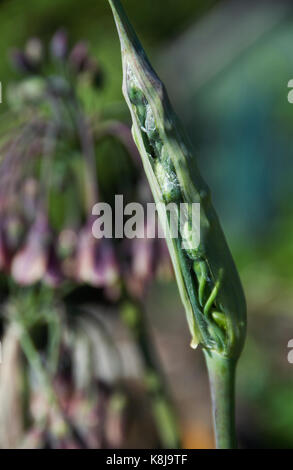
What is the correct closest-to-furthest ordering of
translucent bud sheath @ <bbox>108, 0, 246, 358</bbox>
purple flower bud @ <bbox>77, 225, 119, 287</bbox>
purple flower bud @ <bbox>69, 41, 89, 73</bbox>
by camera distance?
translucent bud sheath @ <bbox>108, 0, 246, 358</bbox> < purple flower bud @ <bbox>77, 225, 119, 287</bbox> < purple flower bud @ <bbox>69, 41, 89, 73</bbox>

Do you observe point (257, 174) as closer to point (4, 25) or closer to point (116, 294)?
point (4, 25)

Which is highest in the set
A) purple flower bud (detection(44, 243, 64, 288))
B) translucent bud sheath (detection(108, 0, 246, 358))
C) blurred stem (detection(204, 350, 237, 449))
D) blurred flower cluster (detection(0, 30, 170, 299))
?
blurred flower cluster (detection(0, 30, 170, 299))

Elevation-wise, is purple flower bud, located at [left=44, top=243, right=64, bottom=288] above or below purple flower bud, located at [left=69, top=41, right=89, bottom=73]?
below

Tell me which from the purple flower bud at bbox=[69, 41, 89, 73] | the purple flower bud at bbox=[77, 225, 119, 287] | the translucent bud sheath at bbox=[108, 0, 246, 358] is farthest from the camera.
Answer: the purple flower bud at bbox=[69, 41, 89, 73]

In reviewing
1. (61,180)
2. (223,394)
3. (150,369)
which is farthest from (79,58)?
(223,394)

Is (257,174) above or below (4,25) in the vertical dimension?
below

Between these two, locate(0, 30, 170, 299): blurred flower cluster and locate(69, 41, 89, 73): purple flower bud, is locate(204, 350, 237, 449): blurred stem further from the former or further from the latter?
locate(69, 41, 89, 73): purple flower bud

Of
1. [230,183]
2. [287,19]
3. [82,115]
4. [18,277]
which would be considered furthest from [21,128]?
[287,19]

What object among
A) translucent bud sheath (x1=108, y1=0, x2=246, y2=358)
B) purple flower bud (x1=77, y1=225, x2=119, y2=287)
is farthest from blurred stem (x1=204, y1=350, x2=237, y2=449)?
purple flower bud (x1=77, y1=225, x2=119, y2=287)

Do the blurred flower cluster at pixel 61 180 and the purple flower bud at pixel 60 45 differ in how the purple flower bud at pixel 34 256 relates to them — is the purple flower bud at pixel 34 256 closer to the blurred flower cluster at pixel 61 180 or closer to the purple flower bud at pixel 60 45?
the blurred flower cluster at pixel 61 180
